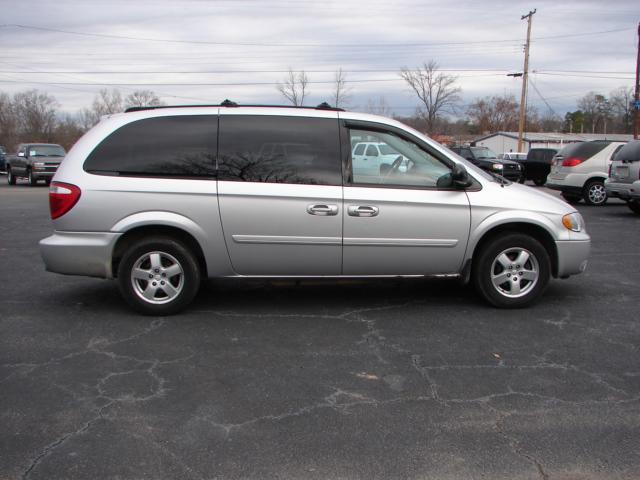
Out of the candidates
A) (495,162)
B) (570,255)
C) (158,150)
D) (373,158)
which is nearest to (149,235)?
(158,150)

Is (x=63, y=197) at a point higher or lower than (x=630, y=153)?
lower

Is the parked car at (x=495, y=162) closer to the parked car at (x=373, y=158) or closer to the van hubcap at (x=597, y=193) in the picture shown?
the van hubcap at (x=597, y=193)

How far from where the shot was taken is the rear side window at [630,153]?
12891mm

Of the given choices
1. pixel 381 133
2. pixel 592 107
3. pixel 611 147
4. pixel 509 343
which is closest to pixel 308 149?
pixel 381 133

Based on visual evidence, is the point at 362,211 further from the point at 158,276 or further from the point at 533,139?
the point at 533,139

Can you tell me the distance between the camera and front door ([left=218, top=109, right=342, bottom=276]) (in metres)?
5.39

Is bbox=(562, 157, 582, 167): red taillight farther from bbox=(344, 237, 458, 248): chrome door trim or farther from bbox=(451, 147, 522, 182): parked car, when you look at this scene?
bbox=(344, 237, 458, 248): chrome door trim

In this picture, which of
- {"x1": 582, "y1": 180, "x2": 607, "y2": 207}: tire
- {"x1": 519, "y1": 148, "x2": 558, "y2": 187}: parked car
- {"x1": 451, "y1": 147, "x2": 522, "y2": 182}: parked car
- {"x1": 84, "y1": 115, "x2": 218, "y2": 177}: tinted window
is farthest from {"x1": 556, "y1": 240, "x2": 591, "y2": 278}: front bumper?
{"x1": 519, "y1": 148, "x2": 558, "y2": 187}: parked car

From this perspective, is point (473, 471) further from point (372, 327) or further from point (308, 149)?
point (308, 149)

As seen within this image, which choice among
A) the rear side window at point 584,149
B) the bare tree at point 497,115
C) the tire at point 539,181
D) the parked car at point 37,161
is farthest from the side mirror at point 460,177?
the bare tree at point 497,115

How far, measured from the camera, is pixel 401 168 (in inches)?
223

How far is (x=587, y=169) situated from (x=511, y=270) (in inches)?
447

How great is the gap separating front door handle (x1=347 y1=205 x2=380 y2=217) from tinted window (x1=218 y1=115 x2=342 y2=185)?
264 millimetres

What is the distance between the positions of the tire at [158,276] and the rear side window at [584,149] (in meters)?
13.2
